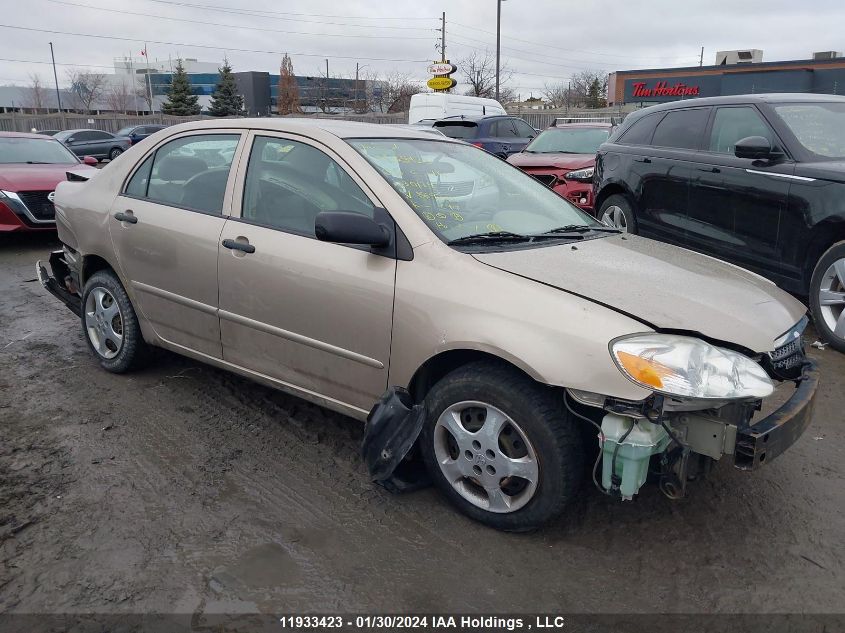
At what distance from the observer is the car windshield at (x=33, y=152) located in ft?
31.8

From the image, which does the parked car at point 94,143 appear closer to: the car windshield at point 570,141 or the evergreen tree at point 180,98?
the car windshield at point 570,141

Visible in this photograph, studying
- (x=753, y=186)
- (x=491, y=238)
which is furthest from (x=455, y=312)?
(x=753, y=186)

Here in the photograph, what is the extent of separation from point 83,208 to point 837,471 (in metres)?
4.69

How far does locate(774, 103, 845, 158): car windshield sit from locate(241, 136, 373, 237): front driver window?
391 centimetres

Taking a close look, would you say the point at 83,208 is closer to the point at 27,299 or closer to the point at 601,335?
the point at 27,299

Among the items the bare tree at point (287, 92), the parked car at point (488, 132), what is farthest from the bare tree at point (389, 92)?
the parked car at point (488, 132)

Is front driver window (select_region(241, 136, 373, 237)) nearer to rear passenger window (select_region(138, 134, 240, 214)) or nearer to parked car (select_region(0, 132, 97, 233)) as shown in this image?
rear passenger window (select_region(138, 134, 240, 214))

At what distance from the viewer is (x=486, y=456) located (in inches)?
111

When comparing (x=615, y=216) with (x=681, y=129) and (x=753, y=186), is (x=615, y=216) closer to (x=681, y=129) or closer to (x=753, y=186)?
(x=681, y=129)

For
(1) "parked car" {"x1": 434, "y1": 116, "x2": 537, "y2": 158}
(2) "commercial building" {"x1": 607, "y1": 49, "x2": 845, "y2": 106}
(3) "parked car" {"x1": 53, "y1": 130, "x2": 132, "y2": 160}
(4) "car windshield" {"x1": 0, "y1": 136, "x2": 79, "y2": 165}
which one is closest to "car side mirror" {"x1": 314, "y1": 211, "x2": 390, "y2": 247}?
(4) "car windshield" {"x1": 0, "y1": 136, "x2": 79, "y2": 165}

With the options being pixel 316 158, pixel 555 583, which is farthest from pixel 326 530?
pixel 316 158

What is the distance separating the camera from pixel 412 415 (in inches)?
115

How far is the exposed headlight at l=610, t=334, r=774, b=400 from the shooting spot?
96.0 inches

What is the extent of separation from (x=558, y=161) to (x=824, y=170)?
4927mm
